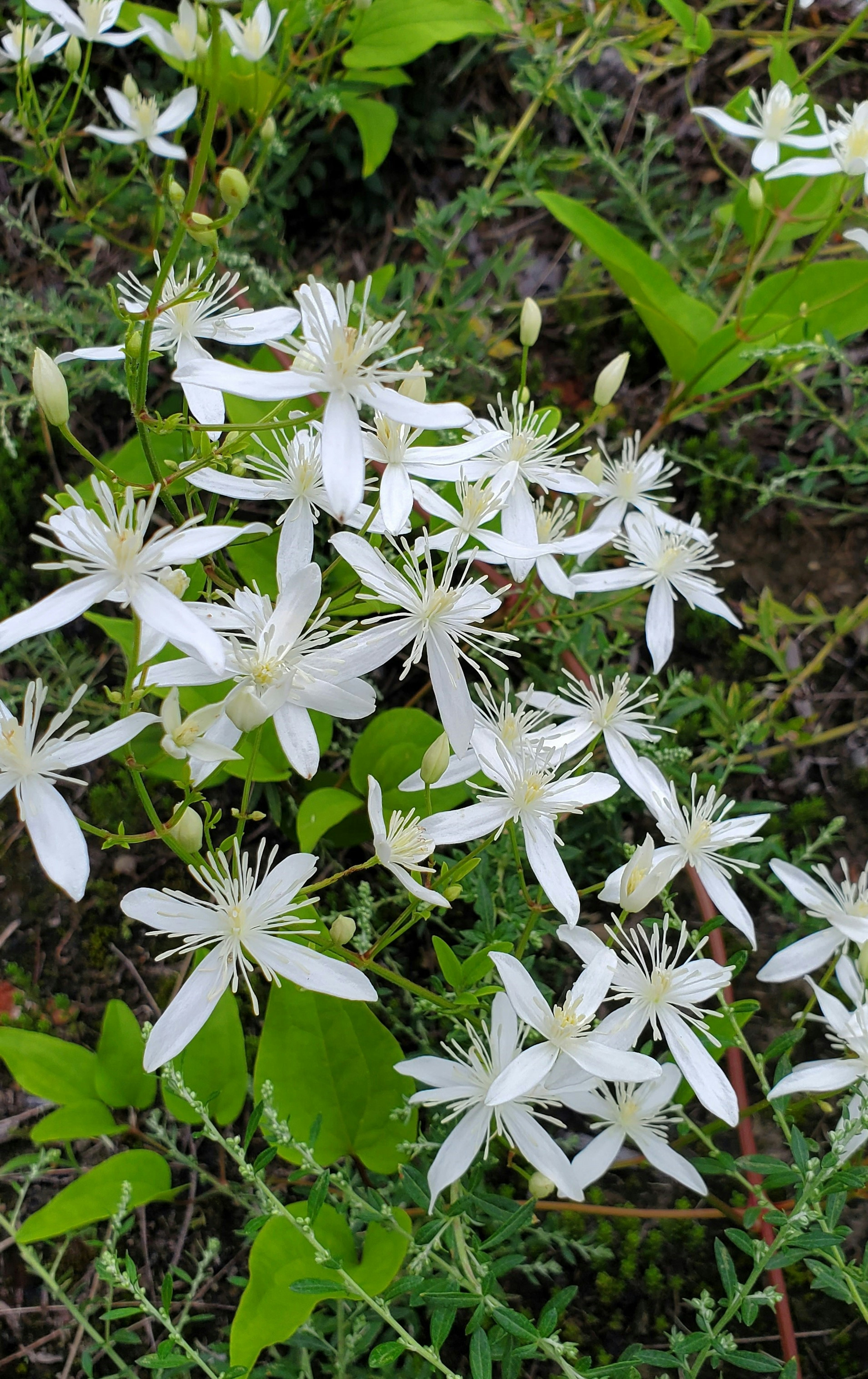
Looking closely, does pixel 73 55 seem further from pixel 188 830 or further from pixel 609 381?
pixel 188 830

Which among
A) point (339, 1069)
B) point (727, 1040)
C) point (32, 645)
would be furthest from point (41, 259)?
point (727, 1040)

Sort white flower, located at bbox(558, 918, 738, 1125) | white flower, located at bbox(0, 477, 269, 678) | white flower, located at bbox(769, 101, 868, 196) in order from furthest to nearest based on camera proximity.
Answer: white flower, located at bbox(769, 101, 868, 196)
white flower, located at bbox(558, 918, 738, 1125)
white flower, located at bbox(0, 477, 269, 678)

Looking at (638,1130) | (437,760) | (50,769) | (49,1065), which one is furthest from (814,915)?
(49,1065)

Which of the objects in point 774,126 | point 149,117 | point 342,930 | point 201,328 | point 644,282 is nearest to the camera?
point 342,930

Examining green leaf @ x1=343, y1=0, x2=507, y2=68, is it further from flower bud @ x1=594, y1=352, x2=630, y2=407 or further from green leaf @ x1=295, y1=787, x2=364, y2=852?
green leaf @ x1=295, y1=787, x2=364, y2=852

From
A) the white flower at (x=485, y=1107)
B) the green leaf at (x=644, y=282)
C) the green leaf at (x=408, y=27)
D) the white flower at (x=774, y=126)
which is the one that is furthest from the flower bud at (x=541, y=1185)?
the green leaf at (x=408, y=27)

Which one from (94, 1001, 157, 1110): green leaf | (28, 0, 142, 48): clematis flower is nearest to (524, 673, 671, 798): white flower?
(94, 1001, 157, 1110): green leaf

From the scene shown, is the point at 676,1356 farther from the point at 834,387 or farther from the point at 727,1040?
the point at 834,387
